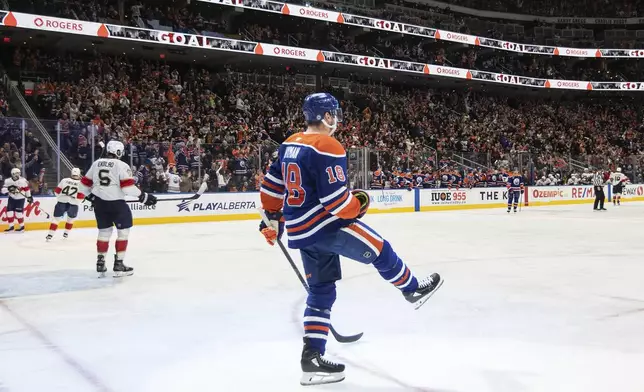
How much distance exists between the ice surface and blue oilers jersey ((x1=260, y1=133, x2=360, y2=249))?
2.71ft

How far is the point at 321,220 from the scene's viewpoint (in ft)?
10.6

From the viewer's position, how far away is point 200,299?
5398mm

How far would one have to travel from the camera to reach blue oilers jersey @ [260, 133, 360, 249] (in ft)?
10.2

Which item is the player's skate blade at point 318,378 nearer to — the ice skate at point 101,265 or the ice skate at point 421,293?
the ice skate at point 421,293

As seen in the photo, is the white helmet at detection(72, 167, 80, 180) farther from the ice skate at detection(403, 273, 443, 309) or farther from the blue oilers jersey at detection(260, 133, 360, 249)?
the ice skate at detection(403, 273, 443, 309)

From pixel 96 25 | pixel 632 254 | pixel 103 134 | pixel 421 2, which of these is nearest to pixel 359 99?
pixel 421 2

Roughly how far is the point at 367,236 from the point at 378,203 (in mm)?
15828

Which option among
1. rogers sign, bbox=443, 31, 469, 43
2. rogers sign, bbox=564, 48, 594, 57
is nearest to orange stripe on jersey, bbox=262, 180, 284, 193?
rogers sign, bbox=443, 31, 469, 43

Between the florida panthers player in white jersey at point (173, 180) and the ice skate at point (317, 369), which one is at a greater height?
the florida panthers player in white jersey at point (173, 180)

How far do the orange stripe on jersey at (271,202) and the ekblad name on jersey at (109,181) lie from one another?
3530mm

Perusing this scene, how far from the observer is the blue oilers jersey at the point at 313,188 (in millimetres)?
3111

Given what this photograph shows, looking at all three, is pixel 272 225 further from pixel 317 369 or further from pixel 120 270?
pixel 120 270

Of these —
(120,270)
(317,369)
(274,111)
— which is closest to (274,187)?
(317,369)

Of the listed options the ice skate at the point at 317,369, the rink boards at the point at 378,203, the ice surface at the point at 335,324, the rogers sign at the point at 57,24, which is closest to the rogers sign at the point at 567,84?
the rink boards at the point at 378,203
